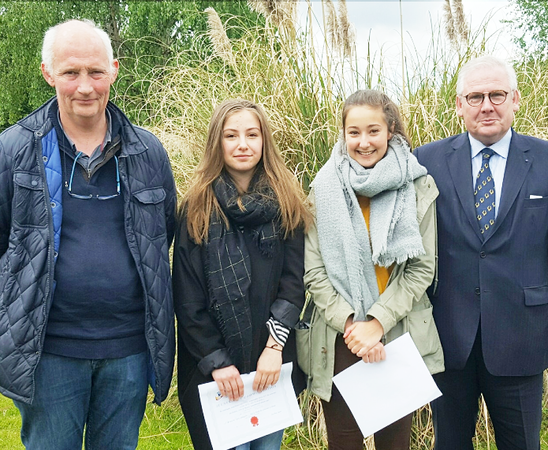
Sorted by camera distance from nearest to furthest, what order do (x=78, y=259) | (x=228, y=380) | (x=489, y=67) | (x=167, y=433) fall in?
(x=78, y=259) → (x=228, y=380) → (x=489, y=67) → (x=167, y=433)

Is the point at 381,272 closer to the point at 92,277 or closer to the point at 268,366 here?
the point at 268,366

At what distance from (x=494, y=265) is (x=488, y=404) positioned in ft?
2.16

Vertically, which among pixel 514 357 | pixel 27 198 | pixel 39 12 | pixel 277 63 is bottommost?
pixel 514 357

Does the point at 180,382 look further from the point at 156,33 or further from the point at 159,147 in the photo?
the point at 156,33

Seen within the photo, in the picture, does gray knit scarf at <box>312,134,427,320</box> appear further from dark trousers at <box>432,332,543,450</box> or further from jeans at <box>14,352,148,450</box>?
jeans at <box>14,352,148,450</box>

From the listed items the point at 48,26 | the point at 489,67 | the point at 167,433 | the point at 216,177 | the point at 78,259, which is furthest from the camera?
the point at 48,26

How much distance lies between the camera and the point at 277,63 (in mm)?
4590

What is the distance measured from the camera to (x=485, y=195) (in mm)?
2496

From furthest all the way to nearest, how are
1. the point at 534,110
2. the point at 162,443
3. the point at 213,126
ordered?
the point at 534,110 → the point at 162,443 → the point at 213,126

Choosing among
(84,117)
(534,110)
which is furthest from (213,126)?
(534,110)

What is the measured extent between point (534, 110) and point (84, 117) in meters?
3.37

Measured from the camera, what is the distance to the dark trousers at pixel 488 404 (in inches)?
98.0

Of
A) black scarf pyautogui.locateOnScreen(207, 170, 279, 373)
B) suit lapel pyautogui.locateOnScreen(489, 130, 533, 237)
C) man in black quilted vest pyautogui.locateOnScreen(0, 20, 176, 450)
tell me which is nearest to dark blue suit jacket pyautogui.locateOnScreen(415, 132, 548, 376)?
suit lapel pyautogui.locateOnScreen(489, 130, 533, 237)

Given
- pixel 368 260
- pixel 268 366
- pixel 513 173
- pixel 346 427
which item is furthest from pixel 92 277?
pixel 513 173
